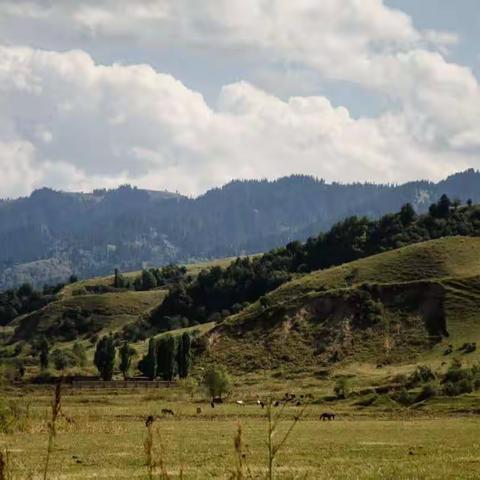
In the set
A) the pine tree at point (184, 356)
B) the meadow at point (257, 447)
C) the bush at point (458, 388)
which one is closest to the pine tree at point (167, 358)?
the pine tree at point (184, 356)

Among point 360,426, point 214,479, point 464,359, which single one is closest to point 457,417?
point 360,426

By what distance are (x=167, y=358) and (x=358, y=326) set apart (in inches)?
1643

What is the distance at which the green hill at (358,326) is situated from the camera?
168 metres

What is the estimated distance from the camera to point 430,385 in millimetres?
106312

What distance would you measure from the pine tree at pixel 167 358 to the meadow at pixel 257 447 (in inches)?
2876

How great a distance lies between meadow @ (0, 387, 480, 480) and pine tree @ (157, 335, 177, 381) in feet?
240

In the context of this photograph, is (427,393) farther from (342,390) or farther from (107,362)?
(107,362)

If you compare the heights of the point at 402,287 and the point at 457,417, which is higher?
the point at 402,287

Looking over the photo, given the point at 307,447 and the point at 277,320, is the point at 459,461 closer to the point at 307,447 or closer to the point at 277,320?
the point at 307,447

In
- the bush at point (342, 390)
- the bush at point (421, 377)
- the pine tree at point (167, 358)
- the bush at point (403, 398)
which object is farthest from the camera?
the pine tree at point (167, 358)

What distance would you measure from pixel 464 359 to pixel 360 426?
8176 centimetres

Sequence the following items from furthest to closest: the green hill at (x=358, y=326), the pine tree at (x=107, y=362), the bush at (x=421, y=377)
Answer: the green hill at (x=358, y=326) < the pine tree at (x=107, y=362) < the bush at (x=421, y=377)

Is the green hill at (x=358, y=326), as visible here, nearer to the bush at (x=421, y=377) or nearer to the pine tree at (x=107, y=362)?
the pine tree at (x=107, y=362)

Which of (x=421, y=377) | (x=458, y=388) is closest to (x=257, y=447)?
(x=458, y=388)
